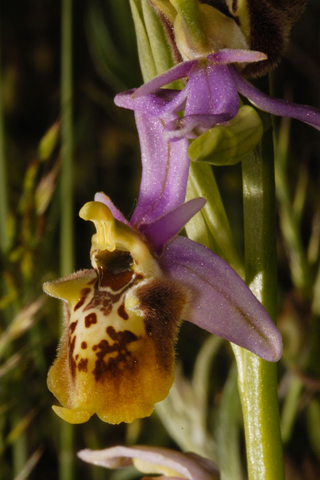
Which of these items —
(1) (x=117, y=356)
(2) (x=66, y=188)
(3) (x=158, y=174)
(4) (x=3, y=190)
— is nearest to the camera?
(1) (x=117, y=356)

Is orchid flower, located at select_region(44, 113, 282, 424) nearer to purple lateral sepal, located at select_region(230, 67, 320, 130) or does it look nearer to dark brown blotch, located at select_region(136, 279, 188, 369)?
dark brown blotch, located at select_region(136, 279, 188, 369)

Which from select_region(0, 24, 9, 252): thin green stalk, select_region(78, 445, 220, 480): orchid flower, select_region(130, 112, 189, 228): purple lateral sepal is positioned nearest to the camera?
select_region(130, 112, 189, 228): purple lateral sepal

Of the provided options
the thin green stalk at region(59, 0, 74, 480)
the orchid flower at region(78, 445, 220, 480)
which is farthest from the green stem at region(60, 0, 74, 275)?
the orchid flower at region(78, 445, 220, 480)

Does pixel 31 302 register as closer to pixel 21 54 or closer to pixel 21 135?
pixel 21 135

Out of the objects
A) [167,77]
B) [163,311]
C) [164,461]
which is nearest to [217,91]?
[167,77]

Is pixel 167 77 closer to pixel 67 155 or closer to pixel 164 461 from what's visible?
pixel 164 461

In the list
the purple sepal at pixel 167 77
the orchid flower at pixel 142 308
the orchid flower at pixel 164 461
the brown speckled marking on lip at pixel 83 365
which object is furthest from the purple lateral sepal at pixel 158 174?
the orchid flower at pixel 164 461
